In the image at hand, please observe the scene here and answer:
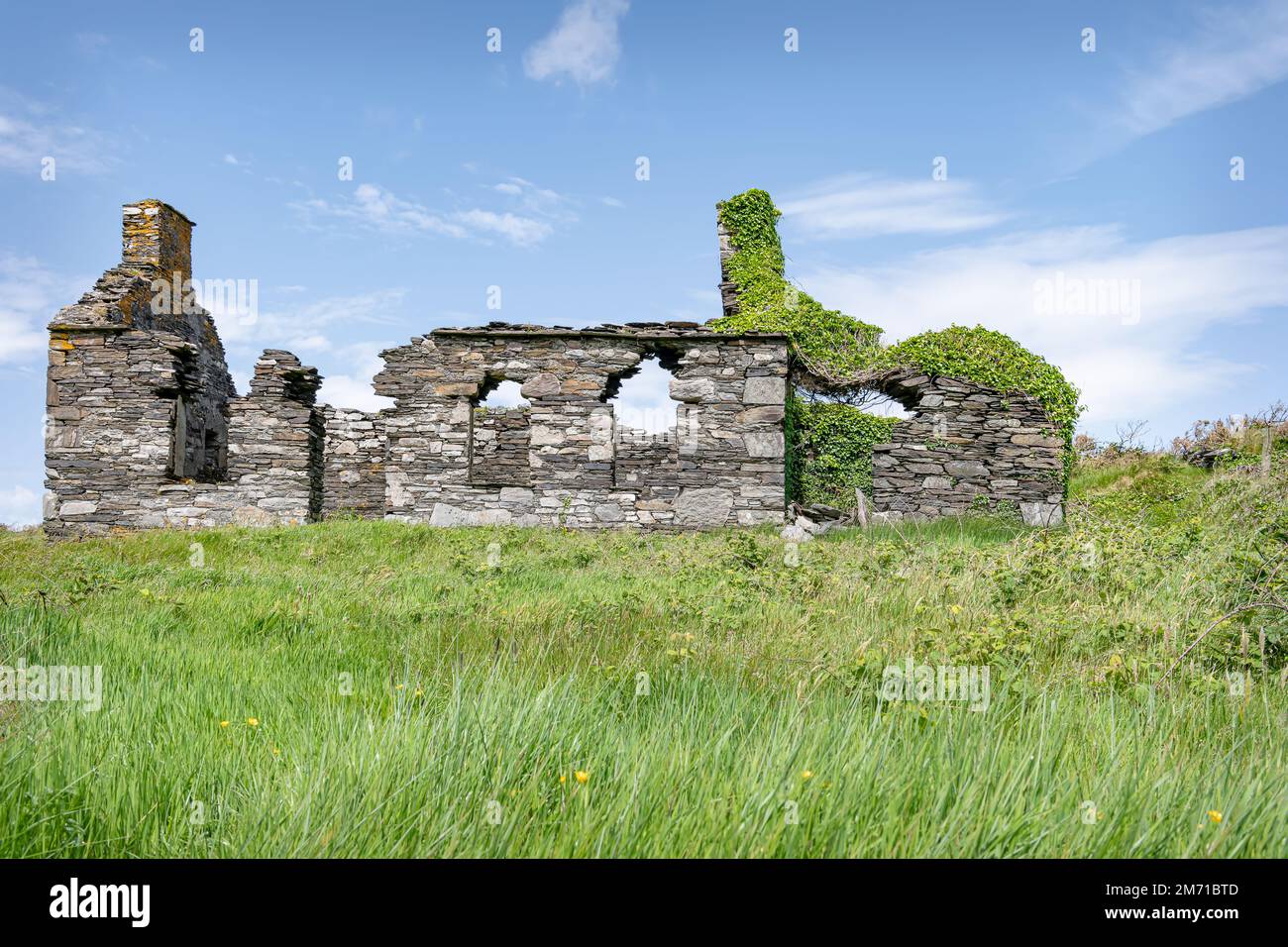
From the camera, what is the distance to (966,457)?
1538 cm

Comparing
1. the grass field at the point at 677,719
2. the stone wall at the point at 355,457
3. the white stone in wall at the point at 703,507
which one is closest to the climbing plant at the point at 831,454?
the white stone in wall at the point at 703,507

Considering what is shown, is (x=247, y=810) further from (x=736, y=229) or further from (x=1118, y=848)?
(x=736, y=229)

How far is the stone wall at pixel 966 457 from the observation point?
15227 mm

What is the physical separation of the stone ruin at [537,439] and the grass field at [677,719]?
8.50 metres

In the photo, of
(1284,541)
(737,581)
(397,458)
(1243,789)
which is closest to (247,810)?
(1243,789)

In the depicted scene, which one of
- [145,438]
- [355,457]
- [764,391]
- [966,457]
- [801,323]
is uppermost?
[801,323]

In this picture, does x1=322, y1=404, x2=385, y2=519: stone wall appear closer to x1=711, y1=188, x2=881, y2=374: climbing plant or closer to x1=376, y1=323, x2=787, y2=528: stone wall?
x1=376, y1=323, x2=787, y2=528: stone wall

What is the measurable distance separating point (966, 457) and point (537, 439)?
28.6ft

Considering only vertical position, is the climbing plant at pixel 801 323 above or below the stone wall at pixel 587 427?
above

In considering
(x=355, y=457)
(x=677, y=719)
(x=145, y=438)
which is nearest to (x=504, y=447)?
(x=355, y=457)

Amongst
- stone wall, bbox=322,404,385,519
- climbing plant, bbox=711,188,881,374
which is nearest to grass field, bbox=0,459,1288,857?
climbing plant, bbox=711,188,881,374

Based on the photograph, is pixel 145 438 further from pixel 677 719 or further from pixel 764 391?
pixel 677 719

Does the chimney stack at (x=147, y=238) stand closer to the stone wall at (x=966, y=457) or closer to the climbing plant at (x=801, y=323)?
the climbing plant at (x=801, y=323)

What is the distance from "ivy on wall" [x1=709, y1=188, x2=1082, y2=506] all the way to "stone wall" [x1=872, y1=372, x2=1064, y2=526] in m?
0.37
